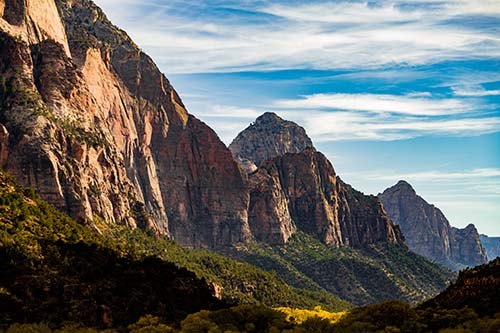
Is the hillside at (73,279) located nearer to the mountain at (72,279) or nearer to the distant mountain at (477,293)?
the mountain at (72,279)

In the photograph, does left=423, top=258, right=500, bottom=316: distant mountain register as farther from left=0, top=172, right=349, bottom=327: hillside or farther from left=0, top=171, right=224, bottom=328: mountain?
left=0, top=172, right=349, bottom=327: hillside

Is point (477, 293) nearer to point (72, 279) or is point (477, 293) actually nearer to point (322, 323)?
point (322, 323)

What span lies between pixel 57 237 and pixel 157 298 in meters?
24.1

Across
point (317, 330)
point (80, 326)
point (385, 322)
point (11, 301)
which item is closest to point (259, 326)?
point (317, 330)

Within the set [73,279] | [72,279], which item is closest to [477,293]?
[73,279]

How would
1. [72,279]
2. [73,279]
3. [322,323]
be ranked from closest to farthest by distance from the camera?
[72,279] < [73,279] < [322,323]

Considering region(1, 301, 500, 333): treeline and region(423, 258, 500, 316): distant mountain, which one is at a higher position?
region(423, 258, 500, 316): distant mountain

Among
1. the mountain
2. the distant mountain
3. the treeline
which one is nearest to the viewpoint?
the treeline

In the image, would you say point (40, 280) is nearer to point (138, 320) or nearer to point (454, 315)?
point (138, 320)

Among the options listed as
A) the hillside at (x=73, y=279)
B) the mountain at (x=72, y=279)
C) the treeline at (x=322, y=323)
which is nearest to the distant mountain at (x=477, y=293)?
the treeline at (x=322, y=323)

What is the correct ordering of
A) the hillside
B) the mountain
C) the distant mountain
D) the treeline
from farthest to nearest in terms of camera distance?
the distant mountain < the hillside < the mountain < the treeline

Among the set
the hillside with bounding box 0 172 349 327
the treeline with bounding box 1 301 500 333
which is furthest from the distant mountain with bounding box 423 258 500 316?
the hillside with bounding box 0 172 349 327

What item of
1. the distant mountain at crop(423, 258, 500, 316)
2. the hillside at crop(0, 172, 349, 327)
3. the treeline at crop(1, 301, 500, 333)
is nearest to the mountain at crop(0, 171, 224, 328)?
→ the hillside at crop(0, 172, 349, 327)

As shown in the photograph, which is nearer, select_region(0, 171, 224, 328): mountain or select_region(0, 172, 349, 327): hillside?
select_region(0, 171, 224, 328): mountain
